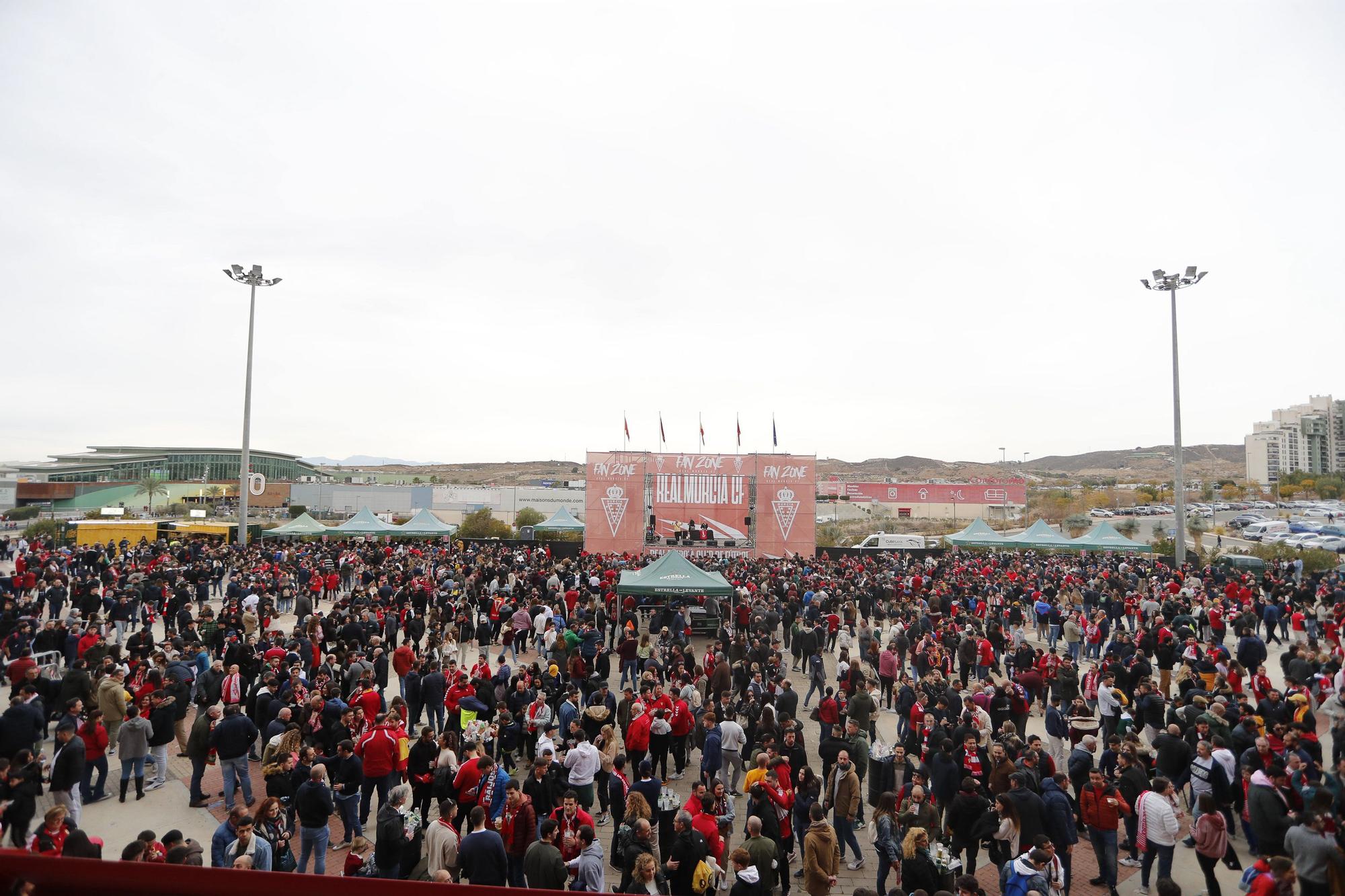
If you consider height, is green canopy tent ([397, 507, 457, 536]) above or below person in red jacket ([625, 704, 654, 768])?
above

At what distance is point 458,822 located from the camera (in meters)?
7.32

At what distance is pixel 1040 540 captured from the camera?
26.7 metres

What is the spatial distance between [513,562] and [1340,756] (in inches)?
897

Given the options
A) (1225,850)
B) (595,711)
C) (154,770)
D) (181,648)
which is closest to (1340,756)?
(1225,850)

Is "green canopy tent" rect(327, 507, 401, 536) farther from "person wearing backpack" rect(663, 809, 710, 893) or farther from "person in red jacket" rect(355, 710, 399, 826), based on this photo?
"person wearing backpack" rect(663, 809, 710, 893)

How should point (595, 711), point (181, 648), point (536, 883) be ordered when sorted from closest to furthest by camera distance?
point (536, 883) → point (595, 711) → point (181, 648)

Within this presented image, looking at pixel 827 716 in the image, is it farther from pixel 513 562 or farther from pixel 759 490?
pixel 759 490

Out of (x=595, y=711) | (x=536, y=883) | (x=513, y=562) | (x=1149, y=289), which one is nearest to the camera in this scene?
(x=536, y=883)

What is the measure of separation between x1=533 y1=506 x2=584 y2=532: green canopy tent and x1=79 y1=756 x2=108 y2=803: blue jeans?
27.5m

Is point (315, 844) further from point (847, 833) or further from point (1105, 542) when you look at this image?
point (1105, 542)

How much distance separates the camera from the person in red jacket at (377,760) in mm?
7562

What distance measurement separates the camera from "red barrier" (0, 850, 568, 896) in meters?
2.52

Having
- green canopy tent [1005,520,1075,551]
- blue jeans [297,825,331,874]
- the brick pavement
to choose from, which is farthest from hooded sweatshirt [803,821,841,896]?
green canopy tent [1005,520,1075,551]

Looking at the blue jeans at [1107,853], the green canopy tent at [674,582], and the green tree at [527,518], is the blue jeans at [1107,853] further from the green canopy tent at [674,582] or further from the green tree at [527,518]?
the green tree at [527,518]
